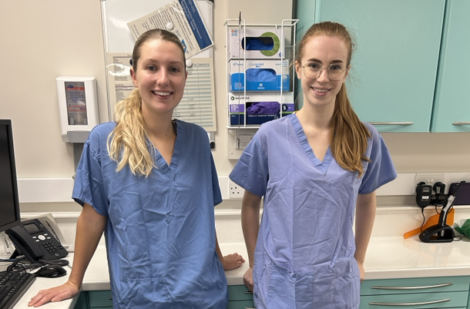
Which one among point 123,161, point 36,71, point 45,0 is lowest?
point 123,161

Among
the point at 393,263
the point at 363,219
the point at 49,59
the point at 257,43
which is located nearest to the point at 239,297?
the point at 363,219

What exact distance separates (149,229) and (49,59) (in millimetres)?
1030

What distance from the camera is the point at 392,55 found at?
129 centimetres

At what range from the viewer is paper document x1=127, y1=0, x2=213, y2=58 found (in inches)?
57.9

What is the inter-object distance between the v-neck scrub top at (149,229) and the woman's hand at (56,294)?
17cm

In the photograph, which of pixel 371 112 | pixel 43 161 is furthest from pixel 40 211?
pixel 371 112

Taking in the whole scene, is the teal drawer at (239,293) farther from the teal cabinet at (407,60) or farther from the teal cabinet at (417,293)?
the teal cabinet at (407,60)

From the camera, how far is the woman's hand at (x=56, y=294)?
99 centimetres

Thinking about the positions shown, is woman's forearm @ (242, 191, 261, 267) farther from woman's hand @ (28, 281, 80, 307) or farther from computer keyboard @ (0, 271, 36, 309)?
computer keyboard @ (0, 271, 36, 309)

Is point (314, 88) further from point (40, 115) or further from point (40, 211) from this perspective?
point (40, 211)

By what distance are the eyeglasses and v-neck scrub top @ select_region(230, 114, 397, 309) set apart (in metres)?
0.18

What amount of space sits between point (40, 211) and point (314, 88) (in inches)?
56.6

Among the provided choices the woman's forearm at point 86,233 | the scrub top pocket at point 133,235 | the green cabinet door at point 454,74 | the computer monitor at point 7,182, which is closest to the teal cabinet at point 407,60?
the green cabinet door at point 454,74

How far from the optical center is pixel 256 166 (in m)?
1.08
